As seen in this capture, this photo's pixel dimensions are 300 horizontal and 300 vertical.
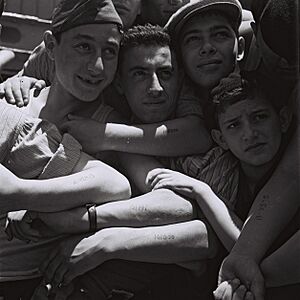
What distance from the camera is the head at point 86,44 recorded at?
4.37 ft

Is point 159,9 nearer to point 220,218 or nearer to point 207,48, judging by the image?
point 207,48

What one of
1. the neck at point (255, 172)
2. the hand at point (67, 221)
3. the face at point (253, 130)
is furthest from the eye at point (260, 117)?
the hand at point (67, 221)

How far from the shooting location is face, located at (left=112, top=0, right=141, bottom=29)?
58.7 inches

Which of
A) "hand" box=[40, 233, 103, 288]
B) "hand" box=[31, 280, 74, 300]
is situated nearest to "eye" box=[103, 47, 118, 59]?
"hand" box=[40, 233, 103, 288]

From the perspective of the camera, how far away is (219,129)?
134 centimetres

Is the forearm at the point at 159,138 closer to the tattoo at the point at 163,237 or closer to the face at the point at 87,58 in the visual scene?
the face at the point at 87,58

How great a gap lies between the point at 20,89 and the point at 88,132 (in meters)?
0.26

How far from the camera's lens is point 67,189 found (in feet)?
3.97

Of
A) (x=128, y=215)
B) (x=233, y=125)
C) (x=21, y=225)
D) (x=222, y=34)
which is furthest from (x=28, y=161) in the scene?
(x=222, y=34)

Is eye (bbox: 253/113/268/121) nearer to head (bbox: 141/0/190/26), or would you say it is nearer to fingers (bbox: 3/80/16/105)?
head (bbox: 141/0/190/26)

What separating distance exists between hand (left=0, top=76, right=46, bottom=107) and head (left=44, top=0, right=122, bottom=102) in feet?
0.46

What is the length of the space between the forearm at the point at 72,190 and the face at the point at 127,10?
43 centimetres

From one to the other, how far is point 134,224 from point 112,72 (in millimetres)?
364

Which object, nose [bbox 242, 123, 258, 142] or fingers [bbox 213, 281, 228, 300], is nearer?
fingers [bbox 213, 281, 228, 300]
